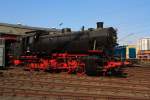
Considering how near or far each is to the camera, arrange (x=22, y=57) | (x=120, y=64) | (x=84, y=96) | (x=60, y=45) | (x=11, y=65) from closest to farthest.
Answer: (x=84, y=96)
(x=120, y=64)
(x=60, y=45)
(x=22, y=57)
(x=11, y=65)

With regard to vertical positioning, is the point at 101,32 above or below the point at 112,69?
above

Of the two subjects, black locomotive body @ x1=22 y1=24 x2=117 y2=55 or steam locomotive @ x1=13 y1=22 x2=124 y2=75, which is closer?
steam locomotive @ x1=13 y1=22 x2=124 y2=75

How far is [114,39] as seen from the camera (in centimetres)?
2019

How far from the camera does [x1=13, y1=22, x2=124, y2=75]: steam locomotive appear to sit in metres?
19.2

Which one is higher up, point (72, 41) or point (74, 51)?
point (72, 41)

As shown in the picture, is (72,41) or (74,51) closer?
(74,51)

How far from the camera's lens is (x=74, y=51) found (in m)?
20.9

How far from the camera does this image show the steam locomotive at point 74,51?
19188 mm

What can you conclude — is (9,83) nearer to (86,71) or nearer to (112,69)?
(86,71)

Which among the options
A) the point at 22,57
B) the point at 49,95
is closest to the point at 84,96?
the point at 49,95

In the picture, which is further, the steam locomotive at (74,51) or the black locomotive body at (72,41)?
the black locomotive body at (72,41)

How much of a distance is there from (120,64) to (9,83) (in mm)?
7529

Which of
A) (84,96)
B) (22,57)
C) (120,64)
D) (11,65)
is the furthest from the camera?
(11,65)

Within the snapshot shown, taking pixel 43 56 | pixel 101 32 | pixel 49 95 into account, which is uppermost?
→ pixel 101 32
